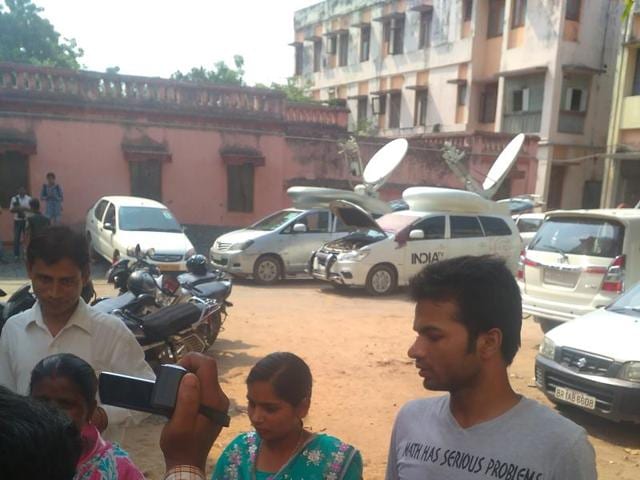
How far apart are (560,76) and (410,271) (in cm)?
1443

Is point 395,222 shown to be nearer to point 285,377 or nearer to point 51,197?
point 51,197

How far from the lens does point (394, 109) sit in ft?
95.1

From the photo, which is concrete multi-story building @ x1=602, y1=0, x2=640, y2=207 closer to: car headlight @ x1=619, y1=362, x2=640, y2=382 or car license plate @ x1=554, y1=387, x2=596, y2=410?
car license plate @ x1=554, y1=387, x2=596, y2=410

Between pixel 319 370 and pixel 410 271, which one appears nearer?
pixel 319 370

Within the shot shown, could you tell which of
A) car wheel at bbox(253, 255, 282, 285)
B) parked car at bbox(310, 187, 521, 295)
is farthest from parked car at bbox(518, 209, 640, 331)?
car wheel at bbox(253, 255, 282, 285)

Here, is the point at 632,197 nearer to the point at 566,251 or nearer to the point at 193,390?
the point at 566,251

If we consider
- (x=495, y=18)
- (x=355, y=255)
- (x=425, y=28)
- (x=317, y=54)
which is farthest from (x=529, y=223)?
(x=317, y=54)

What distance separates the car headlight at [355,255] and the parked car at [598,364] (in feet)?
18.6

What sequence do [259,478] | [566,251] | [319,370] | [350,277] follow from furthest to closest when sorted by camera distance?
1. [350,277]
2. [566,251]
3. [319,370]
4. [259,478]

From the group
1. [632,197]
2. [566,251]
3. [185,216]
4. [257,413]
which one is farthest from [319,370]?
[632,197]

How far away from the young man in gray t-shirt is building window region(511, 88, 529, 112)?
23626 mm

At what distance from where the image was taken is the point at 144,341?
5.14 m

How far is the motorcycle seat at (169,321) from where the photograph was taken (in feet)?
16.9

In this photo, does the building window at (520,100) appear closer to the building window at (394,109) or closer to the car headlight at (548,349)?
the building window at (394,109)
